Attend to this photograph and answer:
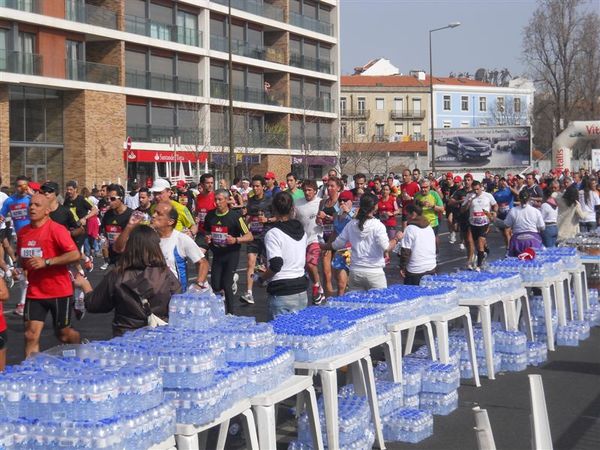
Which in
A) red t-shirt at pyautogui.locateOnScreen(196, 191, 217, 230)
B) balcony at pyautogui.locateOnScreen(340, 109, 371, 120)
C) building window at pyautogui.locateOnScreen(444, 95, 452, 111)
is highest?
building window at pyautogui.locateOnScreen(444, 95, 452, 111)

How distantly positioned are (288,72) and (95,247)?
38857 mm

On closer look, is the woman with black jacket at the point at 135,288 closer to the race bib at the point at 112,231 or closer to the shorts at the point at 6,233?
the race bib at the point at 112,231

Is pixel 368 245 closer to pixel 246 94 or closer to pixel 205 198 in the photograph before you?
pixel 205 198

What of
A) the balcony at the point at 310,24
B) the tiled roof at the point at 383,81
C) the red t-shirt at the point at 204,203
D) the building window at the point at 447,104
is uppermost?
the balcony at the point at 310,24

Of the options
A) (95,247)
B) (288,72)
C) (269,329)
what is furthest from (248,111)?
(269,329)

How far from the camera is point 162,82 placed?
169 ft

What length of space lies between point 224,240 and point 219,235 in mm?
113

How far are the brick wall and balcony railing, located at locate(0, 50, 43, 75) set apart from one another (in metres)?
3.05

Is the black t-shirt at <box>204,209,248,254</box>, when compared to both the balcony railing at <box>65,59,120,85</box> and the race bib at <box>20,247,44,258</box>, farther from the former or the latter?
the balcony railing at <box>65,59,120,85</box>

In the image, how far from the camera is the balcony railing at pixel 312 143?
64.6m

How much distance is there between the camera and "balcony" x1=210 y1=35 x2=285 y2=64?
55.8 meters

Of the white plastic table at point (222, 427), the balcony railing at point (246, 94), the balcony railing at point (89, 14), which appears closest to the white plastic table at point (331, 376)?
the white plastic table at point (222, 427)

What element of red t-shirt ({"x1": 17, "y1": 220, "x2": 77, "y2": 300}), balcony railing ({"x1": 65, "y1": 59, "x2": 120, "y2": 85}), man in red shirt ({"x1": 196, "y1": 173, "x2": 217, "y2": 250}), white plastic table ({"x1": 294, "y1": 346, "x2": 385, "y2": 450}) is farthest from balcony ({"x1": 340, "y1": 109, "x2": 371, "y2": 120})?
white plastic table ({"x1": 294, "y1": 346, "x2": 385, "y2": 450})

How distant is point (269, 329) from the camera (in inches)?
235
